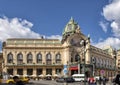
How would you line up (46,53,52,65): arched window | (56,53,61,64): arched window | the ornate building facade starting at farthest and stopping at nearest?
(56,53,61,64): arched window
(46,53,52,65): arched window
the ornate building facade

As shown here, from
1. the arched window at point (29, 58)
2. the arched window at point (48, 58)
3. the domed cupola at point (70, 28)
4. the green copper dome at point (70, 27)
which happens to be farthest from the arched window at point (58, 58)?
the green copper dome at point (70, 27)

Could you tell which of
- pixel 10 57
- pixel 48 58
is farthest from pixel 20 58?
pixel 48 58

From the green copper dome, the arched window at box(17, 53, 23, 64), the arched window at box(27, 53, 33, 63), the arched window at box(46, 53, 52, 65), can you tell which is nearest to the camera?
the arched window at box(17, 53, 23, 64)

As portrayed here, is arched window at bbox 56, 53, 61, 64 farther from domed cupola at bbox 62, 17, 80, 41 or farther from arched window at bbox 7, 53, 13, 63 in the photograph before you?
arched window at bbox 7, 53, 13, 63

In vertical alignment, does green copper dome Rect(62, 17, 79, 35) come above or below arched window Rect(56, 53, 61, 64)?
above

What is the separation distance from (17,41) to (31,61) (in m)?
8.94

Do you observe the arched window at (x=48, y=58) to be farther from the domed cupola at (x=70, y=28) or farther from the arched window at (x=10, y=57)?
the arched window at (x=10, y=57)

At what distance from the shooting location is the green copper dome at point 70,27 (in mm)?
123875

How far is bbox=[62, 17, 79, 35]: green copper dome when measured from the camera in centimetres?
12388

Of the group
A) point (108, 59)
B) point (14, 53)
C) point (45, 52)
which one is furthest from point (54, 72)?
point (108, 59)

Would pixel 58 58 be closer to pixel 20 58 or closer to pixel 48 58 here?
pixel 48 58

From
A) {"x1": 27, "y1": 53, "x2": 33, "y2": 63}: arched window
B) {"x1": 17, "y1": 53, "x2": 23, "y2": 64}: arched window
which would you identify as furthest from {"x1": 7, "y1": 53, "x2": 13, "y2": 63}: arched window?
→ {"x1": 27, "y1": 53, "x2": 33, "y2": 63}: arched window

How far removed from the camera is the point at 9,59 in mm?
113000

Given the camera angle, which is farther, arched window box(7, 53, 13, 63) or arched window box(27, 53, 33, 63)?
arched window box(27, 53, 33, 63)
